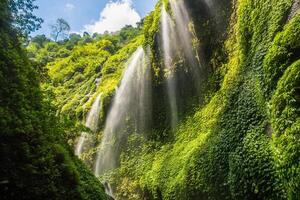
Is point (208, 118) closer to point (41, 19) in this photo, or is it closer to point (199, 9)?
point (199, 9)

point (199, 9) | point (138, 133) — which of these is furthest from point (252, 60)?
→ point (138, 133)

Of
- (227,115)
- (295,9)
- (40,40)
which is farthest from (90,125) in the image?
(40,40)

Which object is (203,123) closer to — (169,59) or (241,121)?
(241,121)

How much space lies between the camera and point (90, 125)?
2492 cm

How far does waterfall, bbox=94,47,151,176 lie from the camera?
20.6 meters

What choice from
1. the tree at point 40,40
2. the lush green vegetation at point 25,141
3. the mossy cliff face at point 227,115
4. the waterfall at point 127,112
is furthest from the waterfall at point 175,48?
the tree at point 40,40

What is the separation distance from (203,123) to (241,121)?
3.38 metres

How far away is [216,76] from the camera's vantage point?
1522cm

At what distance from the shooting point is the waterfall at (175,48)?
1727cm

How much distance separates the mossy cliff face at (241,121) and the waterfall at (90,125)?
25.2ft

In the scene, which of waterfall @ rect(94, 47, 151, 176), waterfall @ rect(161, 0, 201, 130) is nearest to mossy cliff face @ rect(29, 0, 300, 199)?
waterfall @ rect(161, 0, 201, 130)

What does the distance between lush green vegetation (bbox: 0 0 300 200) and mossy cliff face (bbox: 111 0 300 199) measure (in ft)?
0.12

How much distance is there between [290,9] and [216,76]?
16.9 ft

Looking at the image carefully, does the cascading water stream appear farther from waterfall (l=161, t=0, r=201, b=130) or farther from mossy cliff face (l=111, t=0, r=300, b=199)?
mossy cliff face (l=111, t=0, r=300, b=199)
